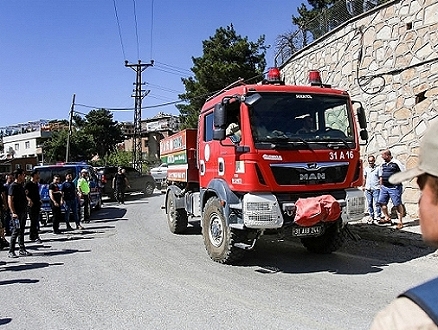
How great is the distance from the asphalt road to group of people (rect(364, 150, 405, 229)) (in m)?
1.27

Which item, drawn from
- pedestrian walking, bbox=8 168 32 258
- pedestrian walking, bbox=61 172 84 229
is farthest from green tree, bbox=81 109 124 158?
pedestrian walking, bbox=8 168 32 258

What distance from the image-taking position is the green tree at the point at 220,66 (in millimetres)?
31938

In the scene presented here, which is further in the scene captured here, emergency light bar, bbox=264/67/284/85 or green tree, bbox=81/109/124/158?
green tree, bbox=81/109/124/158

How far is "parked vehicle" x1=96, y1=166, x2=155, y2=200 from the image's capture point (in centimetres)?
2378

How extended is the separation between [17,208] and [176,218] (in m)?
3.86

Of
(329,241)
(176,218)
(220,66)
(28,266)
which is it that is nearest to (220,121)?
(329,241)

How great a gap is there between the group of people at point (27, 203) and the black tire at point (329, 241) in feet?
19.5

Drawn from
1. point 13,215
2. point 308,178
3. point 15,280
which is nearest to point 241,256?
point 308,178

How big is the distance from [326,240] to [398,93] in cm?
650

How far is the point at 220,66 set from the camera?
3172 cm

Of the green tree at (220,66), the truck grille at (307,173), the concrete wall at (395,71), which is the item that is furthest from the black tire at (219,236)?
the green tree at (220,66)

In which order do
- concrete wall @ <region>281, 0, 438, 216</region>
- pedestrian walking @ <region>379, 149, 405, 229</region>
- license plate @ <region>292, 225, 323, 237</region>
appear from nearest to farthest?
license plate @ <region>292, 225, 323, 237</region>, pedestrian walking @ <region>379, 149, 405, 229</region>, concrete wall @ <region>281, 0, 438, 216</region>

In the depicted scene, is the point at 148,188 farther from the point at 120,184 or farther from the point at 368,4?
the point at 368,4

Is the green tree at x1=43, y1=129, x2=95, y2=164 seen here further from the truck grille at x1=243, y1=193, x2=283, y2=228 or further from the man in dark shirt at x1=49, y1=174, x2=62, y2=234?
the truck grille at x1=243, y1=193, x2=283, y2=228
